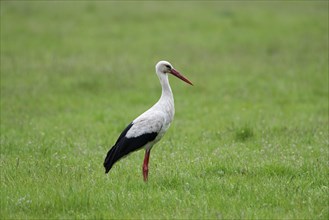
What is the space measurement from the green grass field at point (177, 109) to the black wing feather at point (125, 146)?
0.32m

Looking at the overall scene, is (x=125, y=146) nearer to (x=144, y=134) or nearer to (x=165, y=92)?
(x=144, y=134)

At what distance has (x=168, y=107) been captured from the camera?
26.6ft

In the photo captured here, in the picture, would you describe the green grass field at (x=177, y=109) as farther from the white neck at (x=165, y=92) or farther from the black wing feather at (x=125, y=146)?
the white neck at (x=165, y=92)

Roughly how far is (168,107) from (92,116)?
17.1ft

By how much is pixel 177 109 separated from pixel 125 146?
6.29 m

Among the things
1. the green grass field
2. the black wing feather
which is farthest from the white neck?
the green grass field

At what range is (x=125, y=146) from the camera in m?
7.72

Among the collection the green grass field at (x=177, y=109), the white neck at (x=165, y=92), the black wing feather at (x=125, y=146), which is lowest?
the green grass field at (x=177, y=109)

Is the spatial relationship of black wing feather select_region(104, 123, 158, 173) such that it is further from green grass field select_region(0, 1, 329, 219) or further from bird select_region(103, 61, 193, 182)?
green grass field select_region(0, 1, 329, 219)

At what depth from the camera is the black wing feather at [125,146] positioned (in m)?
7.62

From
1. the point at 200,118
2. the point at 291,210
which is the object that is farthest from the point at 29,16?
the point at 291,210

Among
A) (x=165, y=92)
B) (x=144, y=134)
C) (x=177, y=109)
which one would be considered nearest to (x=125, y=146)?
(x=144, y=134)

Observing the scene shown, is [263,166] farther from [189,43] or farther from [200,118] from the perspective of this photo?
[189,43]

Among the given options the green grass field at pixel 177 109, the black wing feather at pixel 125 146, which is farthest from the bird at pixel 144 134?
the green grass field at pixel 177 109
